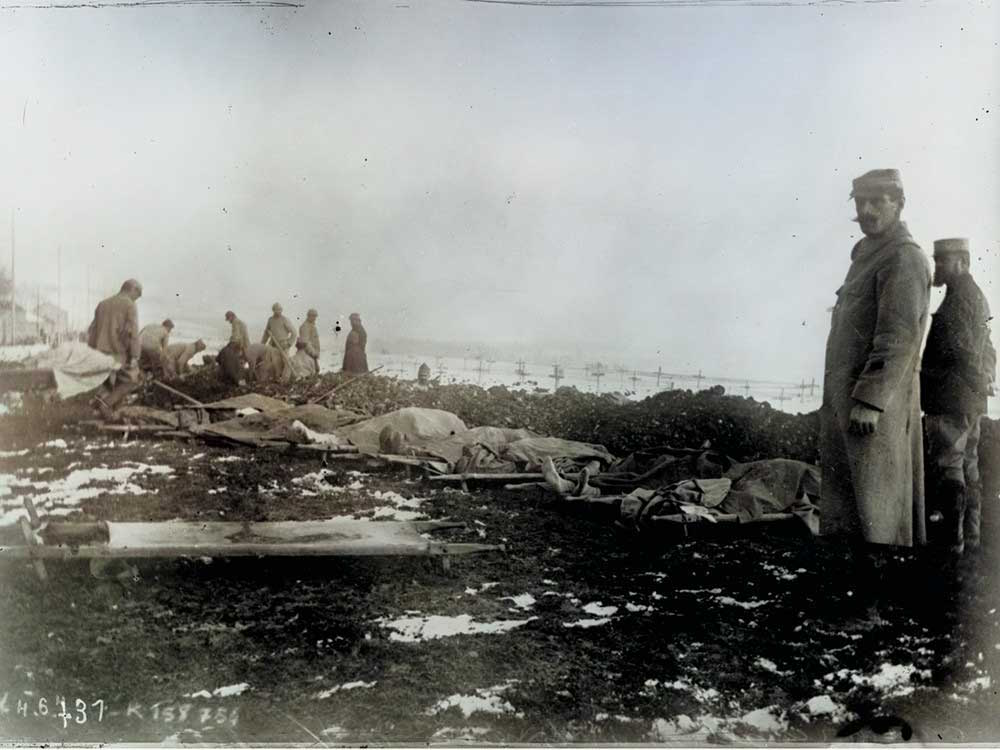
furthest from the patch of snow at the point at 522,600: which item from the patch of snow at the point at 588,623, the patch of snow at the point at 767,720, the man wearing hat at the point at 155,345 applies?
the man wearing hat at the point at 155,345

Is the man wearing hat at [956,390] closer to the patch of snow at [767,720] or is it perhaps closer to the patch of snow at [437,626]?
the patch of snow at [767,720]

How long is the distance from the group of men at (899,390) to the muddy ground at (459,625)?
0.65 ft

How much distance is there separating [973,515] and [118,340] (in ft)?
13.6

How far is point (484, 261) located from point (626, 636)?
1825 millimetres

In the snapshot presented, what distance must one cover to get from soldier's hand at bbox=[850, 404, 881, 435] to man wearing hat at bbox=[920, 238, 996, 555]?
1.85ft

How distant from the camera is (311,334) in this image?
3555mm

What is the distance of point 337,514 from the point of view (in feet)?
11.7

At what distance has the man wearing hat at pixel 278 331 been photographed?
138 inches

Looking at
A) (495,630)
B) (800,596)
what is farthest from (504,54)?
(800,596)

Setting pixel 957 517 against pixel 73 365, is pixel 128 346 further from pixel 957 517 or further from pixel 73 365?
pixel 957 517

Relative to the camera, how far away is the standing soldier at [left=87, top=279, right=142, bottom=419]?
136 inches

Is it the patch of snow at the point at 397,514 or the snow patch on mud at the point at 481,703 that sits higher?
the patch of snow at the point at 397,514

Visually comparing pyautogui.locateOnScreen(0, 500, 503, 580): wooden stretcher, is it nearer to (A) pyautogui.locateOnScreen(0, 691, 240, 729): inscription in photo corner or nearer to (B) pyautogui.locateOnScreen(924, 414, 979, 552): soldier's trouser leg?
(A) pyautogui.locateOnScreen(0, 691, 240, 729): inscription in photo corner

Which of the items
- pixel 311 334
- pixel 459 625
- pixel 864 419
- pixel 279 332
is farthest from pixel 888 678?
pixel 279 332
